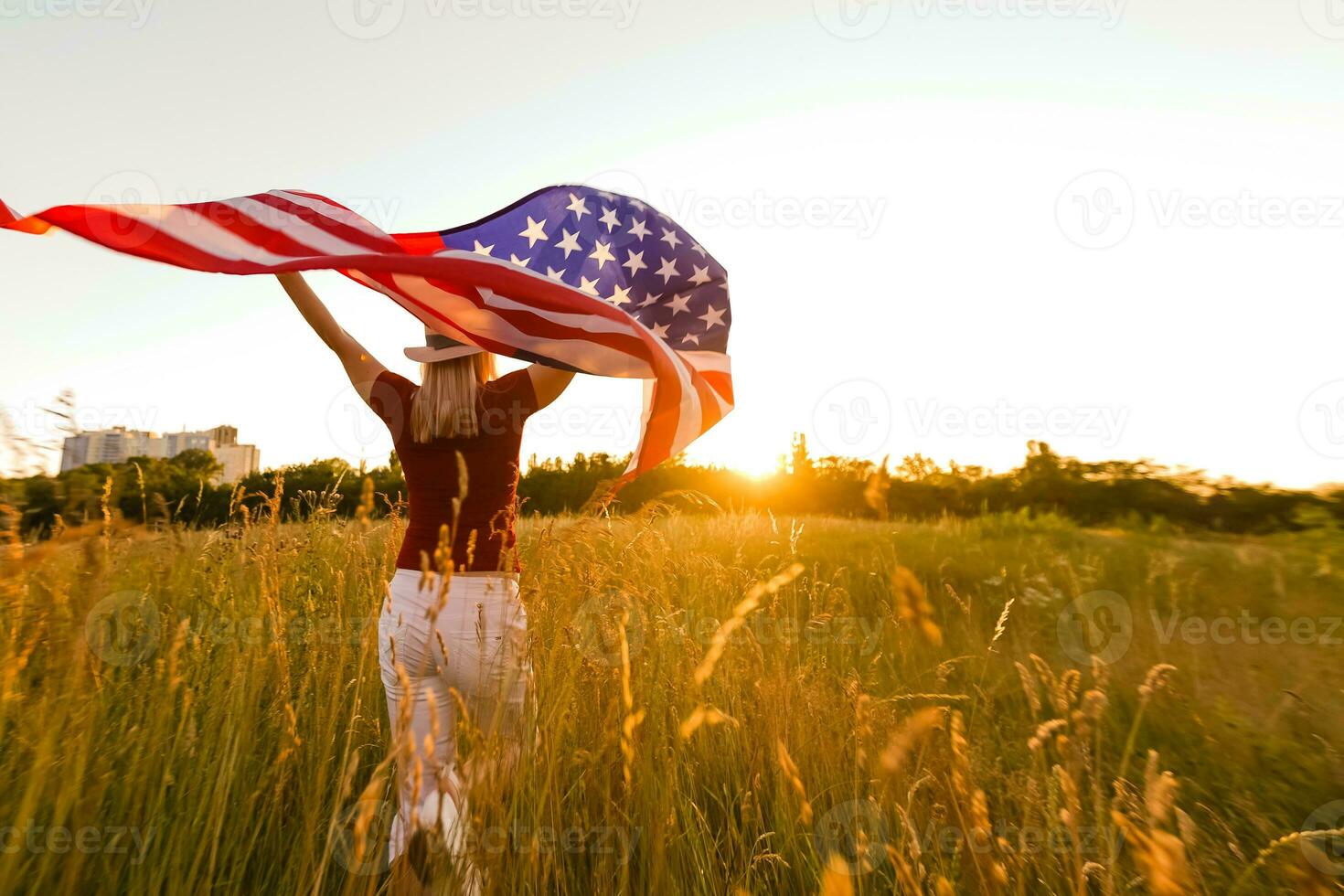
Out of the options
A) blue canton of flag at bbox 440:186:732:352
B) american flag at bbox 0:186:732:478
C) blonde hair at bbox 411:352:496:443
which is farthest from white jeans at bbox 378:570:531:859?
blue canton of flag at bbox 440:186:732:352

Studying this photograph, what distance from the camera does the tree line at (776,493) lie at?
3.21m

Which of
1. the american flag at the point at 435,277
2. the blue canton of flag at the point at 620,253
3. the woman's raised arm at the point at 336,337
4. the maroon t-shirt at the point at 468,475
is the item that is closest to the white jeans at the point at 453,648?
the maroon t-shirt at the point at 468,475

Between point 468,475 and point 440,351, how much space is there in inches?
21.9

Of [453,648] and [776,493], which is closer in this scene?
[453,648]

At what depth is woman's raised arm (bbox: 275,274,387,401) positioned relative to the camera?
107 inches

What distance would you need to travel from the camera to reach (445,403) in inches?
100.0

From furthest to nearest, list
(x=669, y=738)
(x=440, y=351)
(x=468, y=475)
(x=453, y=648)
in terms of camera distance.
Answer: (x=669, y=738)
(x=440, y=351)
(x=468, y=475)
(x=453, y=648)

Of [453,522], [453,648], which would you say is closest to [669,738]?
[453,648]

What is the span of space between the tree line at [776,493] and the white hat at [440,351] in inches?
31.4

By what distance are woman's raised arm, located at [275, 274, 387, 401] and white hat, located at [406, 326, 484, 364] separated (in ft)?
0.53

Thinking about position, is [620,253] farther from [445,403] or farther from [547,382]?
[445,403]

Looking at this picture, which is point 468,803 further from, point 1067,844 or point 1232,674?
point 1232,674

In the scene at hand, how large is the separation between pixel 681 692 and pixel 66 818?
2077 millimetres

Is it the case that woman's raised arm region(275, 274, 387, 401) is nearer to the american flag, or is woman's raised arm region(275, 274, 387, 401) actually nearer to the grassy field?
the american flag
